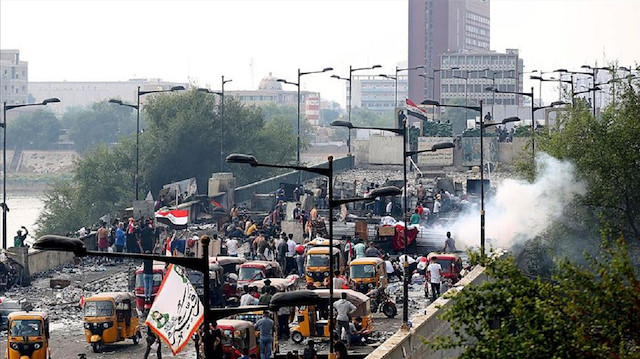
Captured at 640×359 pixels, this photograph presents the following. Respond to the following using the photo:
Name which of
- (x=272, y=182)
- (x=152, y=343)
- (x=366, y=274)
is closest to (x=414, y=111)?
(x=272, y=182)

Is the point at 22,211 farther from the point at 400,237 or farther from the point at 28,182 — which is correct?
the point at 400,237

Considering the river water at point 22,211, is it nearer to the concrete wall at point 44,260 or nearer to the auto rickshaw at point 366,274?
the concrete wall at point 44,260

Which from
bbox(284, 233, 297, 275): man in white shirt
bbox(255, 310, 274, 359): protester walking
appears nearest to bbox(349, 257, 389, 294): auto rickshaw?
bbox(284, 233, 297, 275): man in white shirt

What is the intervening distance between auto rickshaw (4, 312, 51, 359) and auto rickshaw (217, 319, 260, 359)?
13.4 feet

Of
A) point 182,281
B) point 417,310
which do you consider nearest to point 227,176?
point 417,310

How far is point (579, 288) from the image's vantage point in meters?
20.0

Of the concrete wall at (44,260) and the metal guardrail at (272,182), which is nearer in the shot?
the concrete wall at (44,260)

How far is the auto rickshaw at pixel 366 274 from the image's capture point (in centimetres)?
3928

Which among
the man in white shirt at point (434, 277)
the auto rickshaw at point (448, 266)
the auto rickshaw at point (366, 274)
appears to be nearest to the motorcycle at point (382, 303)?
the auto rickshaw at point (366, 274)

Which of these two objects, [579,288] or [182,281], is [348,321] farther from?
[579,288]

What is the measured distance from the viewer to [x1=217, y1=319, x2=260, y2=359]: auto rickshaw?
30.0m

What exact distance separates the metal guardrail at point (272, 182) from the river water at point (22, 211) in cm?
2643

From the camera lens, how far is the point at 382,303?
38.3 meters

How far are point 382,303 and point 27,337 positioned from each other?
35.7ft
